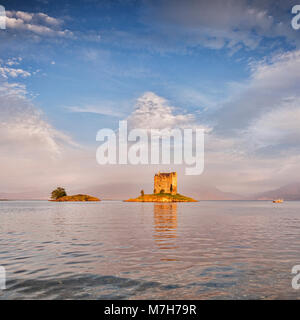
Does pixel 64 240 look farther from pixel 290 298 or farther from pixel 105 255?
pixel 290 298

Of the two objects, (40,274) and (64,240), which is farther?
(64,240)

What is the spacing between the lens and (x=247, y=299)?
31.6ft

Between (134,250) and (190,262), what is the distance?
5079mm

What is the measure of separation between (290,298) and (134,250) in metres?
11.5
